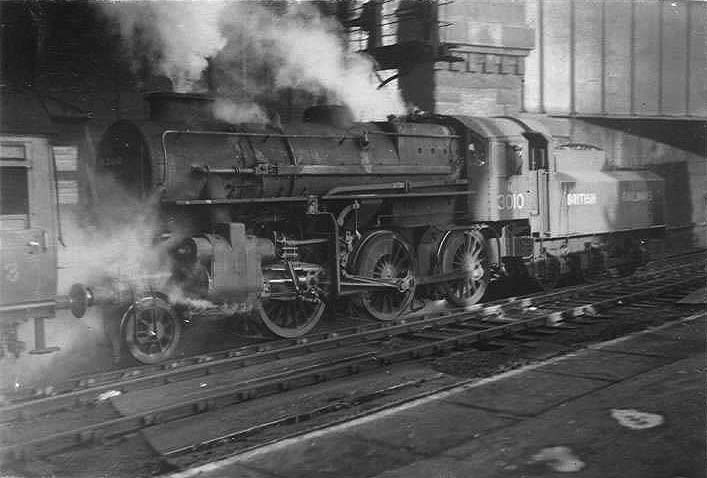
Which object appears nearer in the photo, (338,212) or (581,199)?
(338,212)

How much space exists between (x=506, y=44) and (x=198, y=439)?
48.0 ft

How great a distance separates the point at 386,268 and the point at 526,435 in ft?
16.6

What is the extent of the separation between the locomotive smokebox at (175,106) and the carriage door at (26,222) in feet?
4.90

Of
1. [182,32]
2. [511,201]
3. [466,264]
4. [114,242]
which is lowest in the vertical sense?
[466,264]

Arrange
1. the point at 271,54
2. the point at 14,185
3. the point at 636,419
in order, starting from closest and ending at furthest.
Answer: the point at 636,419, the point at 14,185, the point at 271,54

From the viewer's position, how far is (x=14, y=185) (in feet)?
22.3

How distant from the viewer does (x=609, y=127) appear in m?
21.6

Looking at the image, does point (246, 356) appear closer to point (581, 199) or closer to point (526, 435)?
point (526, 435)

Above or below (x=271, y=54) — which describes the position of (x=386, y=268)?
below

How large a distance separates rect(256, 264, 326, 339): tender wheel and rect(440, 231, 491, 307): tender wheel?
7.55ft

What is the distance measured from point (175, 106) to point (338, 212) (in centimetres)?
249

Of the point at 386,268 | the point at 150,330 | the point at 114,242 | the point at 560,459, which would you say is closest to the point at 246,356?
the point at 150,330

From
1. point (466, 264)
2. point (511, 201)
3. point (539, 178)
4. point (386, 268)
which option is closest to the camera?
point (386, 268)

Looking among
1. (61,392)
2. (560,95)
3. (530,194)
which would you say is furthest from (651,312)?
(560,95)
